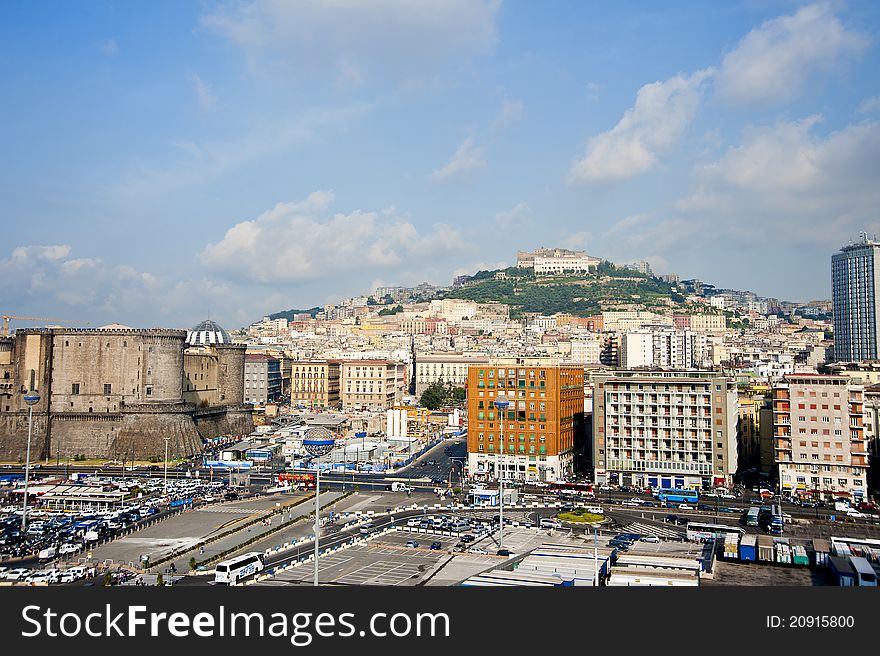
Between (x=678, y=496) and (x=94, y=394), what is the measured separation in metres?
47.1

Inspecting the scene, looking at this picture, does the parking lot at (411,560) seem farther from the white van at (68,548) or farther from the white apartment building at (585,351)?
the white apartment building at (585,351)

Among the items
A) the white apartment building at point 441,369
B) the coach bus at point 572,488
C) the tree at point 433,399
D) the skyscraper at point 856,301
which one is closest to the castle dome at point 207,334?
the tree at point 433,399

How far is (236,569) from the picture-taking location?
31.1 metres

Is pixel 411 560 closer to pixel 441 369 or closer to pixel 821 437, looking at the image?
pixel 821 437

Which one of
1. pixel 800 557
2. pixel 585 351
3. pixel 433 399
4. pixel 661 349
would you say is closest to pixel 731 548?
pixel 800 557

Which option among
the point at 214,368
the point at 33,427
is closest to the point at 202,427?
the point at 214,368

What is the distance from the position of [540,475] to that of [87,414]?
37.8 meters

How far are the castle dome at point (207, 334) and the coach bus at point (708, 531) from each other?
6862 cm

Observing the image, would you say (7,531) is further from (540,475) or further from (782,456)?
(782,456)

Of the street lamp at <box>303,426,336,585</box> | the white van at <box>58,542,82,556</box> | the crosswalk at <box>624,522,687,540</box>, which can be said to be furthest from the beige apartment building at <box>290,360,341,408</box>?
the crosswalk at <box>624,522,687,540</box>

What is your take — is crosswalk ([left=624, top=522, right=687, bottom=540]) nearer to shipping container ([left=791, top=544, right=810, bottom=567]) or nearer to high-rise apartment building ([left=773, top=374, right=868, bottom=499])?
shipping container ([left=791, top=544, right=810, bottom=567])

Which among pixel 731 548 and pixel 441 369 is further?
pixel 441 369

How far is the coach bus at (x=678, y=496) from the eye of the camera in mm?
46188

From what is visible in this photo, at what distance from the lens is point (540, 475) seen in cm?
5488
